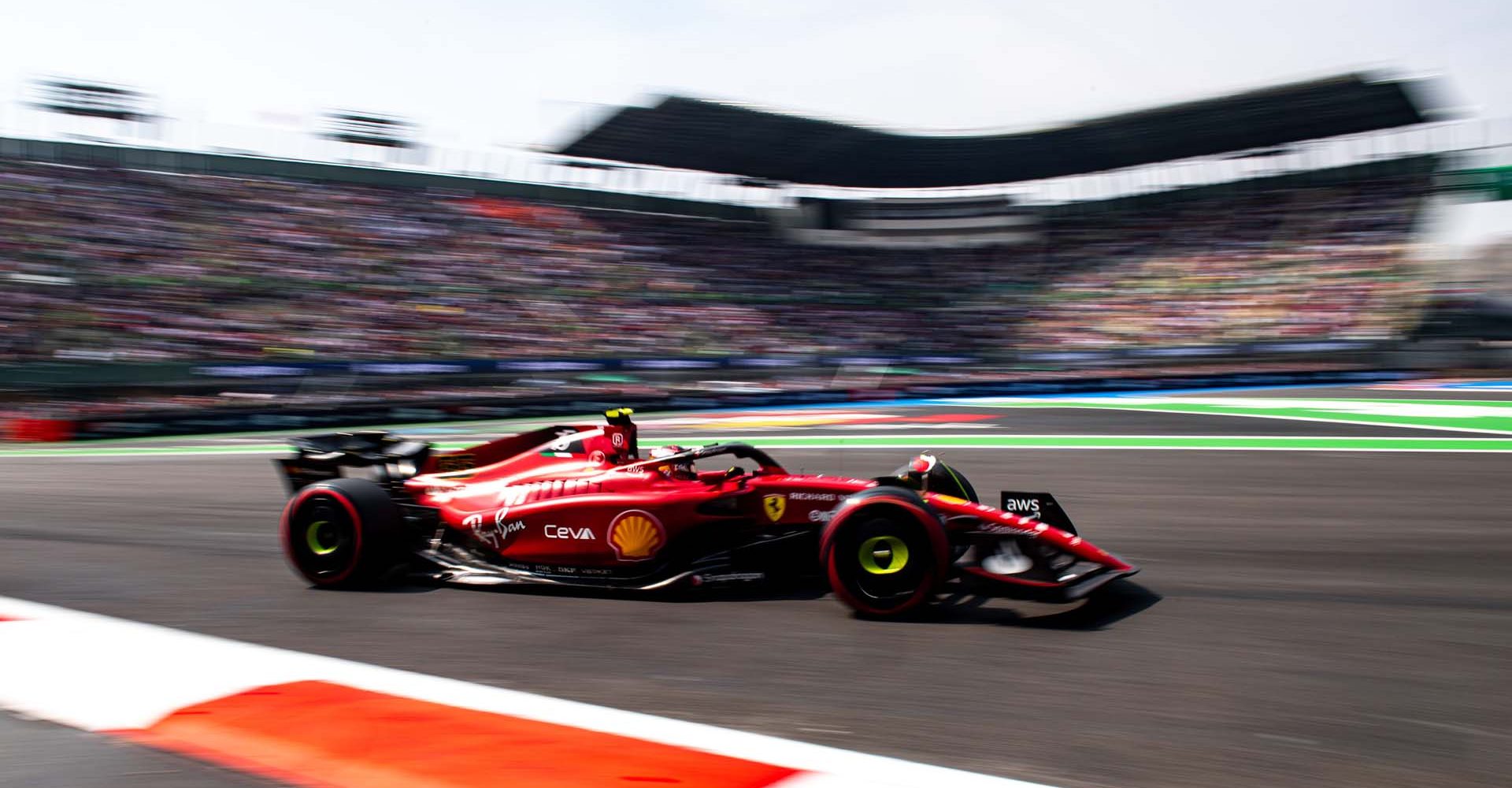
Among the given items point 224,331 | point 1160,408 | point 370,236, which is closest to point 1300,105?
point 1160,408

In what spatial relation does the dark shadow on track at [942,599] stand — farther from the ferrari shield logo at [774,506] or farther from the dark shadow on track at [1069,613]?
the ferrari shield logo at [774,506]

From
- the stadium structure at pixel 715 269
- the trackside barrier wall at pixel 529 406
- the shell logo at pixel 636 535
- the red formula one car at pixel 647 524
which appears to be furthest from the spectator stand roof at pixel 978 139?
the shell logo at pixel 636 535

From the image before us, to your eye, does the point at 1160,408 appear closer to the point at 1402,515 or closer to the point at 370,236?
the point at 1402,515

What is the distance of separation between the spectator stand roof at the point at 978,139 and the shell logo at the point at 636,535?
92.6ft

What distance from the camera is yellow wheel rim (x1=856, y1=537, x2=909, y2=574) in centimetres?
A: 434

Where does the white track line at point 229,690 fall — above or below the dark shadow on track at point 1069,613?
below

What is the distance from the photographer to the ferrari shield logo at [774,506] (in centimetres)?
486

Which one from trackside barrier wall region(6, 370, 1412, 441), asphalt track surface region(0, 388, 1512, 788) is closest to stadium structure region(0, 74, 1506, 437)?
trackside barrier wall region(6, 370, 1412, 441)

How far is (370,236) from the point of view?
87.6ft

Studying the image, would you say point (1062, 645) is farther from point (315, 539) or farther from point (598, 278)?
point (598, 278)

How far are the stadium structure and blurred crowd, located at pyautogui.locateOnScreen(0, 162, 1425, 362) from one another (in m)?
0.08

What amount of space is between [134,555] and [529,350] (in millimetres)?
17777

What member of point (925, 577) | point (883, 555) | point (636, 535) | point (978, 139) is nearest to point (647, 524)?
point (636, 535)

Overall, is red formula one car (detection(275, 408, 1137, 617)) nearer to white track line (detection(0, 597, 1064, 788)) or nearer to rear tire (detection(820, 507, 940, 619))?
rear tire (detection(820, 507, 940, 619))
